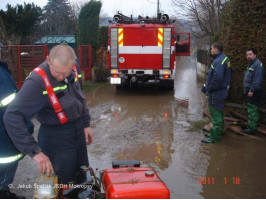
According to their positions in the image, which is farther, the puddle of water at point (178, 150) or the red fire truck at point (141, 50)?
the red fire truck at point (141, 50)

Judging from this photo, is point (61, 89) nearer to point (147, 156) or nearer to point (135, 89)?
point (147, 156)

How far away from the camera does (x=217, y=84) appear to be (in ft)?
18.9

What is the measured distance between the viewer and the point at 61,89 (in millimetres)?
2902

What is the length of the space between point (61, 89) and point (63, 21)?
89.7 ft

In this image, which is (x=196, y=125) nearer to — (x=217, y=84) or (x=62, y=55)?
(x=217, y=84)

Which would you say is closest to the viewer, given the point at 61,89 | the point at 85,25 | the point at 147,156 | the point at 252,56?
the point at 61,89

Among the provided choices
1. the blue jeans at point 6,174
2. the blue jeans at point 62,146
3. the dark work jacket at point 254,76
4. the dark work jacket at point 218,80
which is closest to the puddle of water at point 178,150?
the dark work jacket at point 218,80

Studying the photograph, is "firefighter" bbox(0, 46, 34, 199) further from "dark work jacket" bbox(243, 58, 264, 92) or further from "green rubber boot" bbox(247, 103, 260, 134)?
"green rubber boot" bbox(247, 103, 260, 134)

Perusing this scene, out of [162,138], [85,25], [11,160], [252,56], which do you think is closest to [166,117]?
[162,138]

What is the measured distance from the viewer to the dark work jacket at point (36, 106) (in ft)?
8.46

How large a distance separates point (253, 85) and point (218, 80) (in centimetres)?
90

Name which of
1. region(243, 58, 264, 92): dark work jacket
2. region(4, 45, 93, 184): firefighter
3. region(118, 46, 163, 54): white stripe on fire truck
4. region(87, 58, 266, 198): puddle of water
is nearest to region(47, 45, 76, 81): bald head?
region(4, 45, 93, 184): firefighter

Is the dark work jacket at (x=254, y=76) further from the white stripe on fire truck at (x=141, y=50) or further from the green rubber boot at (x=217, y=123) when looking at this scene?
the white stripe on fire truck at (x=141, y=50)

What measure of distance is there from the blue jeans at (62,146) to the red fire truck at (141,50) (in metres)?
8.20
